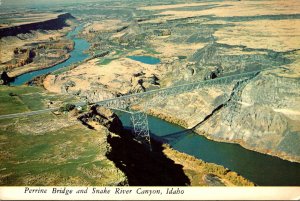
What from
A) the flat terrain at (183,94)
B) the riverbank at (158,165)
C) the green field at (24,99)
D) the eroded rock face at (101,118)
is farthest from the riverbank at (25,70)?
the riverbank at (158,165)

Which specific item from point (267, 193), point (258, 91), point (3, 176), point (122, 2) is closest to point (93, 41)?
point (122, 2)

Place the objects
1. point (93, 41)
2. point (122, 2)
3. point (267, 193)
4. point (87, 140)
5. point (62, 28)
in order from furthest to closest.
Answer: point (122, 2), point (62, 28), point (93, 41), point (87, 140), point (267, 193)

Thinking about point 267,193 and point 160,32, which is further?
point 160,32

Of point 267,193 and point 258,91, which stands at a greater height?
point 267,193

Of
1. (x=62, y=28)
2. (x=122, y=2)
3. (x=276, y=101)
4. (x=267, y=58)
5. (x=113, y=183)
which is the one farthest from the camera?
(x=122, y=2)

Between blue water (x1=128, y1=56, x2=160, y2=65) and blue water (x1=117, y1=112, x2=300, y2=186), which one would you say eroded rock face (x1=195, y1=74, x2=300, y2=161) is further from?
blue water (x1=128, y1=56, x2=160, y2=65)

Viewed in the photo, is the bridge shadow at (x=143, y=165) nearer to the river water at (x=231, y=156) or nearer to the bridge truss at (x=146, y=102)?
the bridge truss at (x=146, y=102)

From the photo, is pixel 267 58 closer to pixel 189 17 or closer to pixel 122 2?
pixel 189 17
